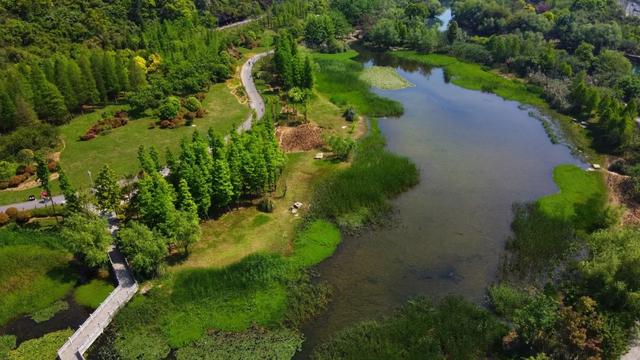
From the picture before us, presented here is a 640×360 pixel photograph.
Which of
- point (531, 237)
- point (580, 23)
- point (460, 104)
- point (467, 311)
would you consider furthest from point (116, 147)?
point (580, 23)

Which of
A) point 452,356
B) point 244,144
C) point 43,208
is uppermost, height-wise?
point 244,144

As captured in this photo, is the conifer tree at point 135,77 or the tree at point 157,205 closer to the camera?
the tree at point 157,205

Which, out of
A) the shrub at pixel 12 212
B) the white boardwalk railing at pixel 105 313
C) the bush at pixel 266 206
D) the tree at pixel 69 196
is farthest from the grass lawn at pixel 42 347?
the bush at pixel 266 206

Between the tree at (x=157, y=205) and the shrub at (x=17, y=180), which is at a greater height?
the tree at (x=157, y=205)

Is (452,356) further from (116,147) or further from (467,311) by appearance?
(116,147)

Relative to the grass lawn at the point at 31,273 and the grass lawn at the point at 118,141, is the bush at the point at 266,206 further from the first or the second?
the grass lawn at the point at 31,273

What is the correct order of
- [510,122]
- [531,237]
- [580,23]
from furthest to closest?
[580,23] < [510,122] < [531,237]

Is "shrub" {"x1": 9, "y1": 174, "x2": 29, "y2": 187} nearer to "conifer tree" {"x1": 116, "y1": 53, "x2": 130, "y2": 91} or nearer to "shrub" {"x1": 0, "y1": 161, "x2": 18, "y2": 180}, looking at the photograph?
"shrub" {"x1": 0, "y1": 161, "x2": 18, "y2": 180}

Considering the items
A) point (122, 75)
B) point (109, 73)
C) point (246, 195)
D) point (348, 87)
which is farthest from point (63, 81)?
point (348, 87)
